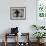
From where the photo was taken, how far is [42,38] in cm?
688

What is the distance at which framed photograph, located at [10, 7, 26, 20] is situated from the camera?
23.9 ft

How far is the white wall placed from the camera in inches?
287

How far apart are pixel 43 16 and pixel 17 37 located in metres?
1.65

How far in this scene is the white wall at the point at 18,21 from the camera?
7289 mm

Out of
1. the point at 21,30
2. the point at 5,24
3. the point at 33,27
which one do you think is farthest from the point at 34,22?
the point at 5,24

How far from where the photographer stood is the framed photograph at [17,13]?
7293 millimetres

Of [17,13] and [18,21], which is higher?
[17,13]

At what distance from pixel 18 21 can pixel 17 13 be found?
15.5 inches

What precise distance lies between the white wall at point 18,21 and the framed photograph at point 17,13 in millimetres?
145

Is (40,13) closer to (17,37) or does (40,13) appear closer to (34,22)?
(34,22)

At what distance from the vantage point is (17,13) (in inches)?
288

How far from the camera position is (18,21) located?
7.35 metres

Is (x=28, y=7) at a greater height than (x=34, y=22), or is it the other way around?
(x=28, y=7)

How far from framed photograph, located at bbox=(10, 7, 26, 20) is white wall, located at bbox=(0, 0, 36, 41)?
0.15m
